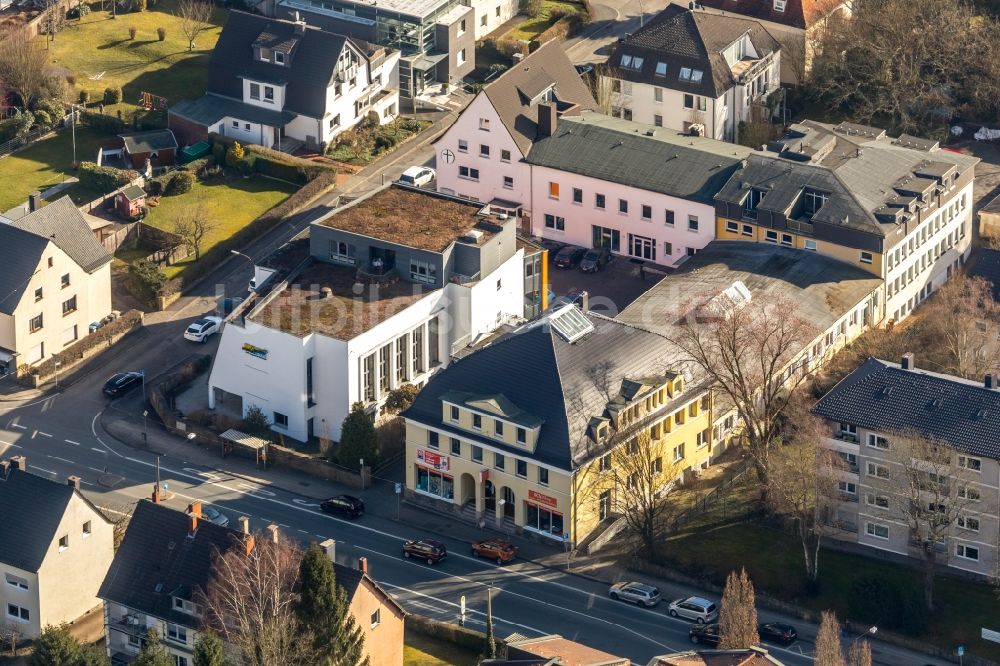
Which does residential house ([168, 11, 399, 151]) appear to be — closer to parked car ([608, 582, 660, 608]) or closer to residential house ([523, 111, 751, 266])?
residential house ([523, 111, 751, 266])

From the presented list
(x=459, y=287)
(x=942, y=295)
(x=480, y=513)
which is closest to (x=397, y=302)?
(x=459, y=287)

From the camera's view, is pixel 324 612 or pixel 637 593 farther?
pixel 637 593

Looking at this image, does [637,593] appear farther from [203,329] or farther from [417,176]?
[417,176]

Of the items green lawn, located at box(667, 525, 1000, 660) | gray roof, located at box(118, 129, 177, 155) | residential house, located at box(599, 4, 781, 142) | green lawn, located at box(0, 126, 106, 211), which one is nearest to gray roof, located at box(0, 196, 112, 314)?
green lawn, located at box(0, 126, 106, 211)

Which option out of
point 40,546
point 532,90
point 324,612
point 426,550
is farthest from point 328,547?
point 532,90

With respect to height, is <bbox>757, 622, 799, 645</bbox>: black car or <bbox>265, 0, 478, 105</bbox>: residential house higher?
<bbox>265, 0, 478, 105</bbox>: residential house

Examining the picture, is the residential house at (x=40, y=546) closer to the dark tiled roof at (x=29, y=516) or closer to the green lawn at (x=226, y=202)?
the dark tiled roof at (x=29, y=516)

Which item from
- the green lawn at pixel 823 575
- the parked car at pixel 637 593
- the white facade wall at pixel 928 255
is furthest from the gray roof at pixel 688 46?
the parked car at pixel 637 593
